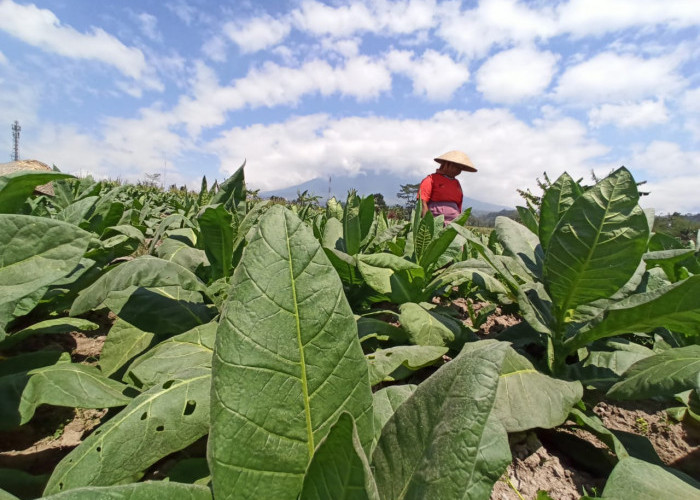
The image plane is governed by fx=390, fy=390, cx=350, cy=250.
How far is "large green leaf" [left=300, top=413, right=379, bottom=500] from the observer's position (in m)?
0.49

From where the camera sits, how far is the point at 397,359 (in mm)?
1236

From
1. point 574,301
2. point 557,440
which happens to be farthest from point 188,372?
point 574,301

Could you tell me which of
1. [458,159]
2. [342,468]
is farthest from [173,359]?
[458,159]

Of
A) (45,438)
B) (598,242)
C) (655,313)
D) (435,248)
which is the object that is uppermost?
(598,242)

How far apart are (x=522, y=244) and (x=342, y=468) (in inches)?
67.8

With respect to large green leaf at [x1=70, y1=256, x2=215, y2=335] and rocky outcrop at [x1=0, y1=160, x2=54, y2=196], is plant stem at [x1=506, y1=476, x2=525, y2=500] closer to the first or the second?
large green leaf at [x1=70, y1=256, x2=215, y2=335]

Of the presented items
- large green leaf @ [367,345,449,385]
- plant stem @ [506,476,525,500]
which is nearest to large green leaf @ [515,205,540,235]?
large green leaf @ [367,345,449,385]

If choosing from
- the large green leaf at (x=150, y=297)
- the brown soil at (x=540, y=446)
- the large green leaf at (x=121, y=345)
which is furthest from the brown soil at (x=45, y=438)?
the large green leaf at (x=150, y=297)

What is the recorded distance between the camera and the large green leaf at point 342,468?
49cm

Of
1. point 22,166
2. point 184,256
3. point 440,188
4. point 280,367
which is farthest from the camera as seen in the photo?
point 22,166

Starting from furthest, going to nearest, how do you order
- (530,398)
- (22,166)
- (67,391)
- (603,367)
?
(22,166) < (603,367) < (530,398) < (67,391)

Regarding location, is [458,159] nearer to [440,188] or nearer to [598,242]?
[440,188]

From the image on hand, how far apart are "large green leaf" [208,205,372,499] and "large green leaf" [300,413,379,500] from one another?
10 cm

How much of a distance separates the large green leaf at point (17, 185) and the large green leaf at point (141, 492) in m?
0.91
